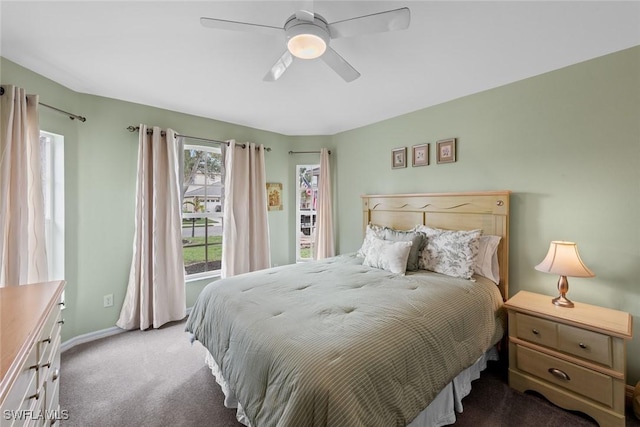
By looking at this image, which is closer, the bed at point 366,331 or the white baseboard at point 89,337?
the bed at point 366,331

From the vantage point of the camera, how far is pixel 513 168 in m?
2.38

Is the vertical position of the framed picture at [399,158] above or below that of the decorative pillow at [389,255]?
above

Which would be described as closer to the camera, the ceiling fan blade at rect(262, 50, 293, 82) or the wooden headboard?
the ceiling fan blade at rect(262, 50, 293, 82)

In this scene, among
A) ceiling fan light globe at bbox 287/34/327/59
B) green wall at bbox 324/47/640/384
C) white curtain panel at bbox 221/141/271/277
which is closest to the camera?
ceiling fan light globe at bbox 287/34/327/59

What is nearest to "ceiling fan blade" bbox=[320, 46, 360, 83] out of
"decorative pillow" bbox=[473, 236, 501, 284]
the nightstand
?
"decorative pillow" bbox=[473, 236, 501, 284]

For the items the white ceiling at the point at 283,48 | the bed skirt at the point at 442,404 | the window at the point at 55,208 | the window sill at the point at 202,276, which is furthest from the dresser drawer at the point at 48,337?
the window sill at the point at 202,276

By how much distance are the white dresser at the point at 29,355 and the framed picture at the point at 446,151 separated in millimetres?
3185

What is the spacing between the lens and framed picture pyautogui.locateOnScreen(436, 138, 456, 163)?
2766mm

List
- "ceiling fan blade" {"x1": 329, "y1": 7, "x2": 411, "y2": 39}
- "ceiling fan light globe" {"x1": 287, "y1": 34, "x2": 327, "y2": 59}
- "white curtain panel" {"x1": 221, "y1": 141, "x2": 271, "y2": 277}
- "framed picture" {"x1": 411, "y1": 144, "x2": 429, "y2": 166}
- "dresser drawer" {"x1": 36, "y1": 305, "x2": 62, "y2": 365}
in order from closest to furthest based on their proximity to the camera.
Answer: "dresser drawer" {"x1": 36, "y1": 305, "x2": 62, "y2": 365}, "ceiling fan blade" {"x1": 329, "y1": 7, "x2": 411, "y2": 39}, "ceiling fan light globe" {"x1": 287, "y1": 34, "x2": 327, "y2": 59}, "framed picture" {"x1": 411, "y1": 144, "x2": 429, "y2": 166}, "white curtain panel" {"x1": 221, "y1": 141, "x2": 271, "y2": 277}

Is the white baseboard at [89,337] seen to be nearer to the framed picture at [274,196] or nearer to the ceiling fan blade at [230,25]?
the framed picture at [274,196]

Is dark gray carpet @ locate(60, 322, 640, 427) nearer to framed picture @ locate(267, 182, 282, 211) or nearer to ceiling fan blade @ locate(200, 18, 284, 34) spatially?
framed picture @ locate(267, 182, 282, 211)

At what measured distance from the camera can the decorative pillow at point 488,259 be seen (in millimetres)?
2322

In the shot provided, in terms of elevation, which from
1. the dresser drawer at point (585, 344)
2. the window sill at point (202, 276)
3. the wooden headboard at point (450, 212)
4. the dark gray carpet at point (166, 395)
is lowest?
the dark gray carpet at point (166, 395)

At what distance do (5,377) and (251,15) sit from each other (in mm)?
1860
